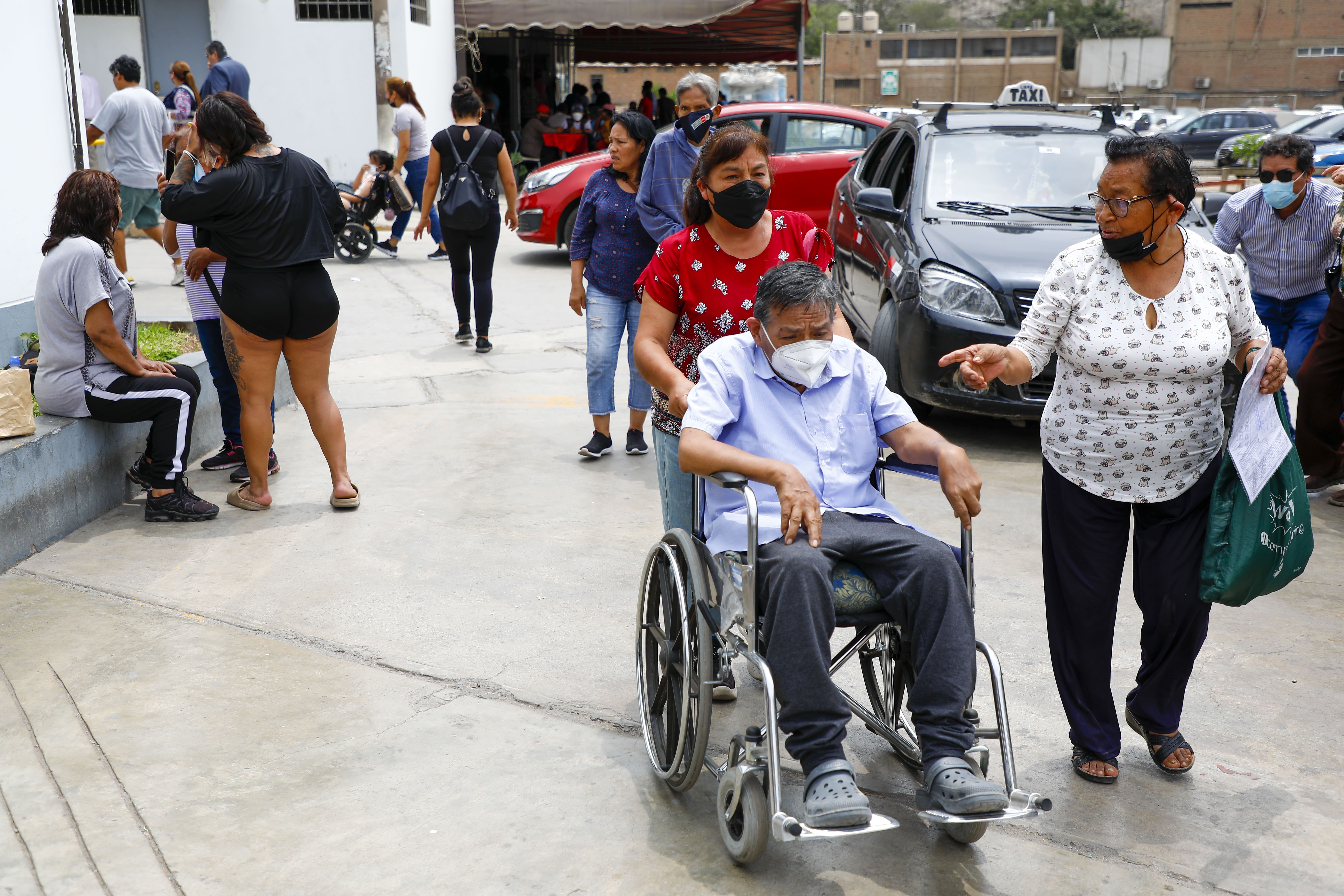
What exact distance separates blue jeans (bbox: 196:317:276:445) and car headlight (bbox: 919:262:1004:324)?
3.46 metres

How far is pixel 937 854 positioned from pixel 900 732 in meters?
0.52

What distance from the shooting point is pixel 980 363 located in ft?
10.0

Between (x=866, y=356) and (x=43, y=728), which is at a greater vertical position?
(x=866, y=356)

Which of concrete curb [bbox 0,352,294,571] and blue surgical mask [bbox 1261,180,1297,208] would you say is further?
blue surgical mask [bbox 1261,180,1297,208]

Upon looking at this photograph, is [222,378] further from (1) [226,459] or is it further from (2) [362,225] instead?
(2) [362,225]

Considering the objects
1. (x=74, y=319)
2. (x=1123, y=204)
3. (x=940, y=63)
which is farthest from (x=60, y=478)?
(x=940, y=63)

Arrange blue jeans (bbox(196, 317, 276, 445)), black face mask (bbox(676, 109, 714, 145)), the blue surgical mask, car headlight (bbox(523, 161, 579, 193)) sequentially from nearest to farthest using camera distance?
black face mask (bbox(676, 109, 714, 145))
blue jeans (bbox(196, 317, 276, 445))
the blue surgical mask
car headlight (bbox(523, 161, 579, 193))

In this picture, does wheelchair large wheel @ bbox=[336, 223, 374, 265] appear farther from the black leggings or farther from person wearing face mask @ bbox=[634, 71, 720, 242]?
person wearing face mask @ bbox=[634, 71, 720, 242]

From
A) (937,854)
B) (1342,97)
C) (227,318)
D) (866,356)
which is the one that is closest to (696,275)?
(866,356)

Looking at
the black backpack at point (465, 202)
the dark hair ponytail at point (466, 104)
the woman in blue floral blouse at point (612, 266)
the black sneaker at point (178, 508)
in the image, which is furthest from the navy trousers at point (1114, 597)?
the dark hair ponytail at point (466, 104)

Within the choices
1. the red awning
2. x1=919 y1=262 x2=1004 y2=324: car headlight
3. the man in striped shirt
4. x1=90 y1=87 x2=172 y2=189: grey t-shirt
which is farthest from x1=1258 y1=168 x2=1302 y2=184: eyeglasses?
the red awning

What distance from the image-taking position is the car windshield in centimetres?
696

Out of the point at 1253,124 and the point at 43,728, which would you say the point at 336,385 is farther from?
the point at 1253,124

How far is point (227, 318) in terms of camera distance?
5223mm
